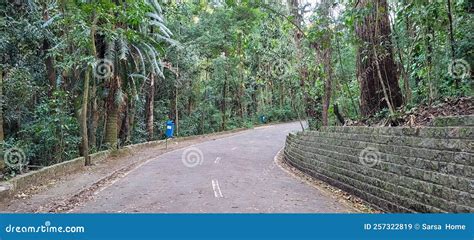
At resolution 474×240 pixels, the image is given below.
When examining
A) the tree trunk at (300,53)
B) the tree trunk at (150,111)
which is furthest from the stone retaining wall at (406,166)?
the tree trunk at (150,111)

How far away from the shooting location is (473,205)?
16.8 feet

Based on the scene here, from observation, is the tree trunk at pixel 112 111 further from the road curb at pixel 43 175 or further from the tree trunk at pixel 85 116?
the tree trunk at pixel 85 116

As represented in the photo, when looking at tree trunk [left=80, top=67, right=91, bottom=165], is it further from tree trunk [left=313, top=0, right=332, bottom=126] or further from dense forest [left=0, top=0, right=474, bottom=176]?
tree trunk [left=313, top=0, right=332, bottom=126]

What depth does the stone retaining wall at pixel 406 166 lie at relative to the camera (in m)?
5.50

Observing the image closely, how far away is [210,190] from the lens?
987 centimetres

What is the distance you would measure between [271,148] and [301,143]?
22.7 feet

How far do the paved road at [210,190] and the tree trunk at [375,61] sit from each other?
310 cm

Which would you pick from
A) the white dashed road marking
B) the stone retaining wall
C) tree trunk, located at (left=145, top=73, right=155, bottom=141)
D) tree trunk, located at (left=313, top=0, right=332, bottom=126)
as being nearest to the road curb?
the white dashed road marking

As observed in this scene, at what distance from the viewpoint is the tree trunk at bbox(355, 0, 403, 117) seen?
1014 centimetres

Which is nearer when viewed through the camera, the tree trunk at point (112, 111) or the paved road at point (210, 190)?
the paved road at point (210, 190)

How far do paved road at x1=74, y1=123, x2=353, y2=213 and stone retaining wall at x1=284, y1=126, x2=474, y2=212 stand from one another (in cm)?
80

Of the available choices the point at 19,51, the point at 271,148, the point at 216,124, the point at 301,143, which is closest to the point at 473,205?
the point at 301,143

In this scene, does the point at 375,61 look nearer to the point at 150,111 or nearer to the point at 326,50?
the point at 326,50

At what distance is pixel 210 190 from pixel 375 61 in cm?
546
